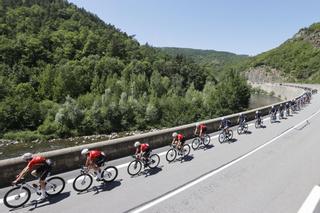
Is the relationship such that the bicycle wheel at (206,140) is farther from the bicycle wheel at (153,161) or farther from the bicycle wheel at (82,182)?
the bicycle wheel at (82,182)

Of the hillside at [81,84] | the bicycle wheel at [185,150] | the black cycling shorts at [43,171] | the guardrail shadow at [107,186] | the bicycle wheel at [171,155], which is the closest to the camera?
the black cycling shorts at [43,171]

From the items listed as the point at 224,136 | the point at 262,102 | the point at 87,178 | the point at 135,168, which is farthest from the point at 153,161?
the point at 262,102

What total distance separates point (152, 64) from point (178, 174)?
4251 inches

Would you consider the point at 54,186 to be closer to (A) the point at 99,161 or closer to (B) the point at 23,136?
(A) the point at 99,161

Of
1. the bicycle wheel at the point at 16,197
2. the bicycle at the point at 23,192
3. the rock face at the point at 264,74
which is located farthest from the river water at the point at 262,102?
the bicycle wheel at the point at 16,197

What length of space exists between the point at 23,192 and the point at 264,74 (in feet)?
585

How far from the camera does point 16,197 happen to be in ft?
A: 26.2

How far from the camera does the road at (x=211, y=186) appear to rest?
796 centimetres

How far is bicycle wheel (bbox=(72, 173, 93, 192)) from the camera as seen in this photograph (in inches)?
352

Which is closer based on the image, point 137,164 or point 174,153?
point 137,164

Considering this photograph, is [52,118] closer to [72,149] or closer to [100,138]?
[100,138]

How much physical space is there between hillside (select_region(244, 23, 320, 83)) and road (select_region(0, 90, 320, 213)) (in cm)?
12072

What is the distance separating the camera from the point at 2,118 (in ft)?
188

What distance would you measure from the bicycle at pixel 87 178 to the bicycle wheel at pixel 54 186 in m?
0.36
